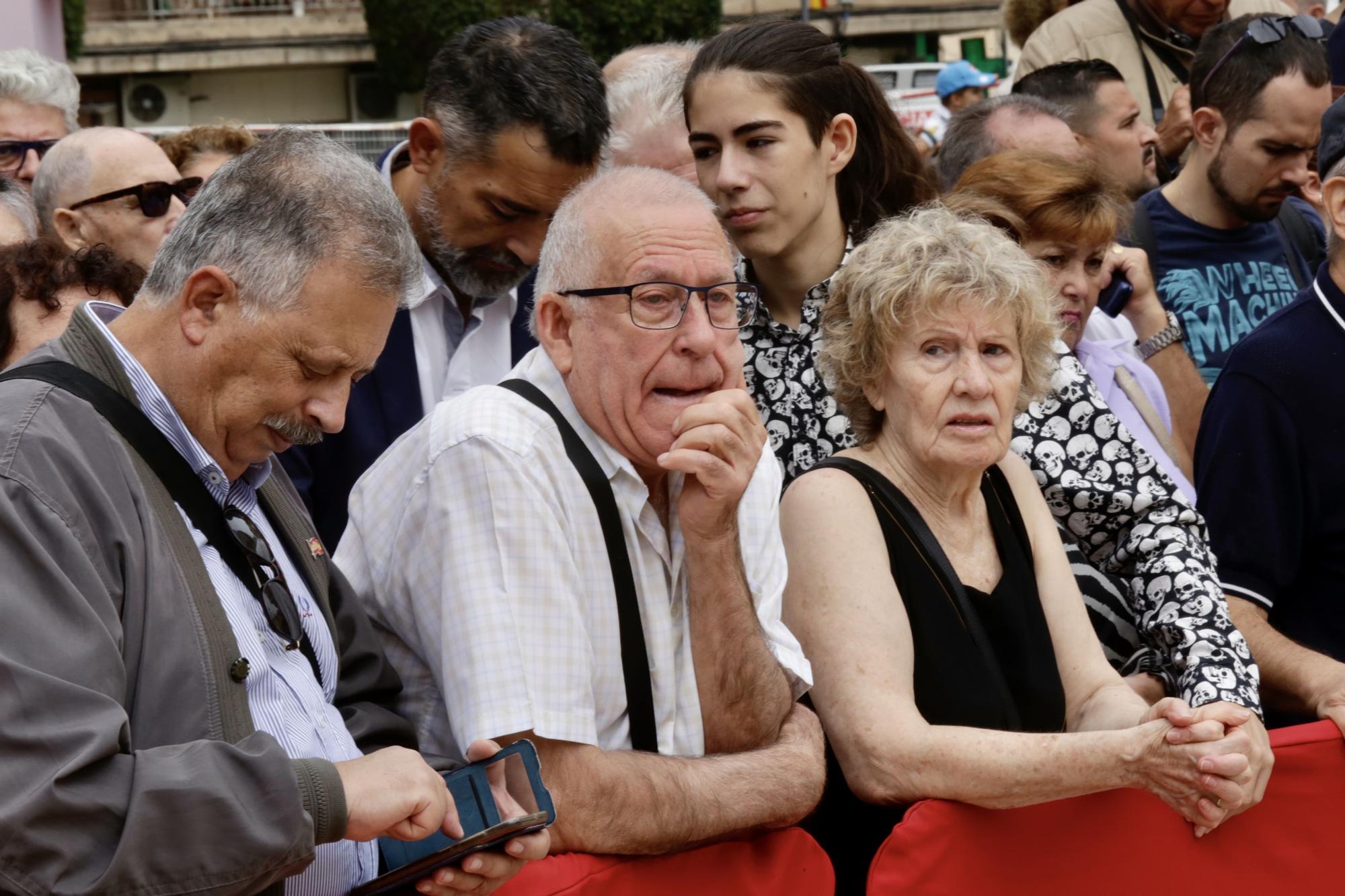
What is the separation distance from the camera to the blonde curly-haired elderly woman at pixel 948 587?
9.21ft

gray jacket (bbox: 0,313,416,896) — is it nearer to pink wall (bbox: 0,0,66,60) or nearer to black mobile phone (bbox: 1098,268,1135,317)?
black mobile phone (bbox: 1098,268,1135,317)

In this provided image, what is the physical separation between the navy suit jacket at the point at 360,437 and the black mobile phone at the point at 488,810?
1.47m

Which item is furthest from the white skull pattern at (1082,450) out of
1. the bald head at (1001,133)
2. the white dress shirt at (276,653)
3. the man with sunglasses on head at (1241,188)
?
the white dress shirt at (276,653)

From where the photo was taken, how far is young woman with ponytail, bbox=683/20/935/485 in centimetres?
372

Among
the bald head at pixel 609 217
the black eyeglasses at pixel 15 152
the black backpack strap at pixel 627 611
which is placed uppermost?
the black eyeglasses at pixel 15 152

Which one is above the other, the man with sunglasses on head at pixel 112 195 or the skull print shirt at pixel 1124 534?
the man with sunglasses on head at pixel 112 195

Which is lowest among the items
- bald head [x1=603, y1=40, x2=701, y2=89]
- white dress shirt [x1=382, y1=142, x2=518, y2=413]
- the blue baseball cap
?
white dress shirt [x1=382, y1=142, x2=518, y2=413]

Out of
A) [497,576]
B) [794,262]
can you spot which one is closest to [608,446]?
[497,576]

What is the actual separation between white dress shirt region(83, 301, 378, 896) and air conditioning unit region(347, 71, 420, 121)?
36.0 m

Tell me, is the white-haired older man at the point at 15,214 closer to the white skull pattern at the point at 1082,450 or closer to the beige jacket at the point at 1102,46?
the white skull pattern at the point at 1082,450

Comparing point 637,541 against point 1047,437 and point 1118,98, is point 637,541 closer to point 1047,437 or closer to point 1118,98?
point 1047,437

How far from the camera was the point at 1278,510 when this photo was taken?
3.54 m

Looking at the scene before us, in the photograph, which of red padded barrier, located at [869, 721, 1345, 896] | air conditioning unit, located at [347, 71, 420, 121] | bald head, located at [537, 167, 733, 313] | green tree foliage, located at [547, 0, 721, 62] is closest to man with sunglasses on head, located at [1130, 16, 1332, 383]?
red padded barrier, located at [869, 721, 1345, 896]

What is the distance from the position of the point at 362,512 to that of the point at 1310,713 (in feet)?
6.99
